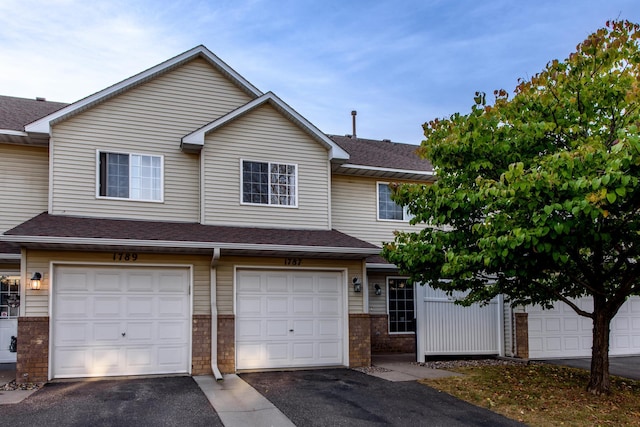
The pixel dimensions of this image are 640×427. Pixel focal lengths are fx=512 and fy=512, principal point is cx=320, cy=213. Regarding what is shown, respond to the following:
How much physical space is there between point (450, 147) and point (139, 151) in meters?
7.63

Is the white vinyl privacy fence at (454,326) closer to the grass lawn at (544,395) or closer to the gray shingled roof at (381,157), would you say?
the grass lawn at (544,395)

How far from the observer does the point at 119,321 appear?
1122cm

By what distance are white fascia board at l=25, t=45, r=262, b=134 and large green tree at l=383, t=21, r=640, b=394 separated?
607cm

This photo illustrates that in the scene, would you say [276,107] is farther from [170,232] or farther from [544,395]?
[544,395]

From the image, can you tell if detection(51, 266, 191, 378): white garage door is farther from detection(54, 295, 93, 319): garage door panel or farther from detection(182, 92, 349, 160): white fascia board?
detection(182, 92, 349, 160): white fascia board

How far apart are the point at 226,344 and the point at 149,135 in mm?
5517

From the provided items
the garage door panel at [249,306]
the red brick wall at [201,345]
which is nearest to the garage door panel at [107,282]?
the red brick wall at [201,345]

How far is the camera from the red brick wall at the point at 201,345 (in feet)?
37.6

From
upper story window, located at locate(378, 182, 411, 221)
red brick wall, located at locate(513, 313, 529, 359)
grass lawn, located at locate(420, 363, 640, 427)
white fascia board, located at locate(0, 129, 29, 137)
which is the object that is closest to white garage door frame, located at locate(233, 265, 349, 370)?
grass lawn, located at locate(420, 363, 640, 427)

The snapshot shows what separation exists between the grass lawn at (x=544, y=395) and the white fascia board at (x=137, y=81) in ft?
29.9

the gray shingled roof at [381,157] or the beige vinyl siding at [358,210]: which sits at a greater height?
the gray shingled roof at [381,157]

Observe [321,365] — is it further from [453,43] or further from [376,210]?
[453,43]

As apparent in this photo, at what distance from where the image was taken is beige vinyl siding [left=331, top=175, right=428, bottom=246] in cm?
1517

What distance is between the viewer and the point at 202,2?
46.8 feet
